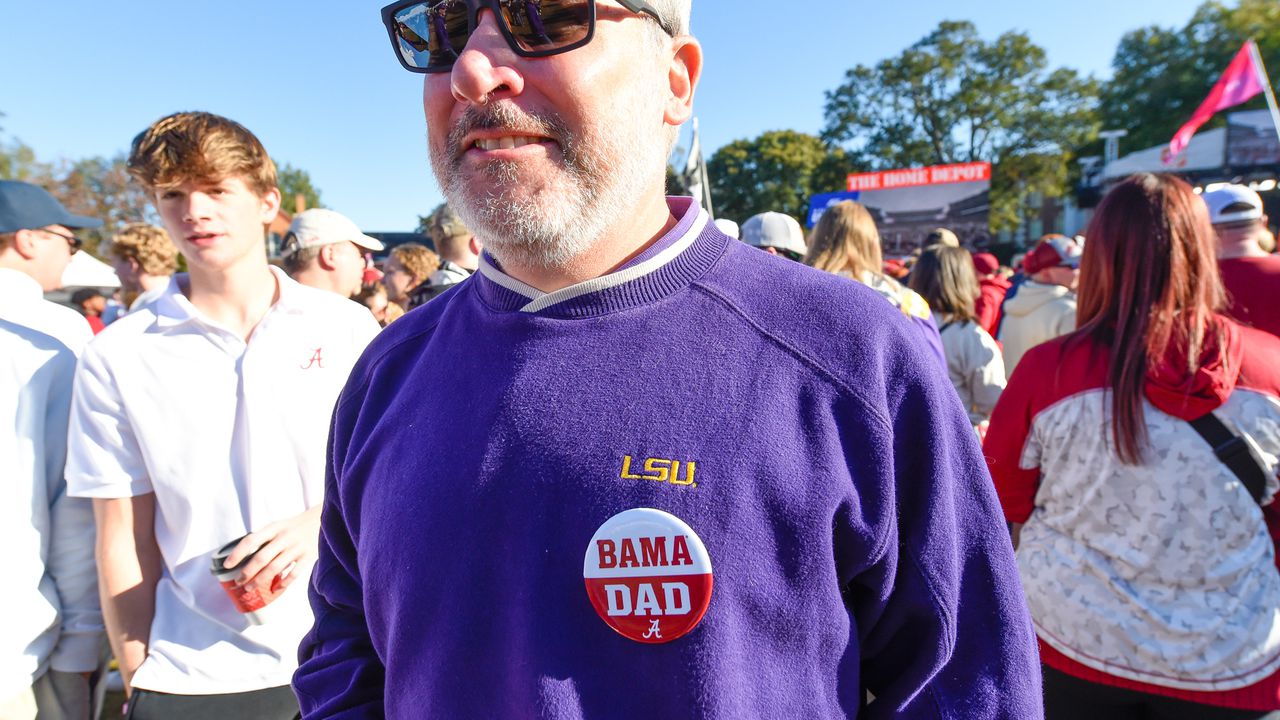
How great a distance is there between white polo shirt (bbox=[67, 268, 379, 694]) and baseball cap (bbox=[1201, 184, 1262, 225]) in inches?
146

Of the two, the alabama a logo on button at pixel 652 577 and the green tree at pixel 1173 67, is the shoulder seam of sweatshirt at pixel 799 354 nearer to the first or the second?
the alabama a logo on button at pixel 652 577

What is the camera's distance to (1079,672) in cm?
219

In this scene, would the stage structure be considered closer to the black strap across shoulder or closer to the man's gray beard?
the black strap across shoulder

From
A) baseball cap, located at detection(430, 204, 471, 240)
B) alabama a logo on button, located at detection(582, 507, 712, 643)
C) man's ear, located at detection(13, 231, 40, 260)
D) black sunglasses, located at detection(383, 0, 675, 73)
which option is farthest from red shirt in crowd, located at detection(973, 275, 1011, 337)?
man's ear, located at detection(13, 231, 40, 260)

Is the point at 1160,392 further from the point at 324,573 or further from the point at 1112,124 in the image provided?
the point at 1112,124

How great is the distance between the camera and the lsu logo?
1.09 meters

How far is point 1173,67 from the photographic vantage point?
41.9m

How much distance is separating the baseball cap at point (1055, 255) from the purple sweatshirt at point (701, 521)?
15.7 ft

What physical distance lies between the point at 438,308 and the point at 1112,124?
174 feet

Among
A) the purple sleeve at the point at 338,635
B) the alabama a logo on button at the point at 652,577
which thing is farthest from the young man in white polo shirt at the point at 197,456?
the alabama a logo on button at the point at 652,577

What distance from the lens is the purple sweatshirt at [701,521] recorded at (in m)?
1.07

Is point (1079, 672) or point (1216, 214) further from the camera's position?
point (1216, 214)

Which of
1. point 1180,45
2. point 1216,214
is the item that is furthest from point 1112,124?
point 1216,214

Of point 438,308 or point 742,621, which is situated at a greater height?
point 438,308
